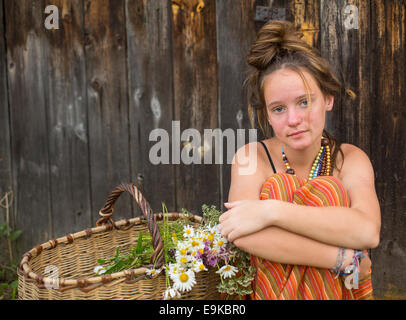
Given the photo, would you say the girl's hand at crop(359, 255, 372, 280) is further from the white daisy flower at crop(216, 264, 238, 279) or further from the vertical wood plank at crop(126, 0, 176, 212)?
the vertical wood plank at crop(126, 0, 176, 212)

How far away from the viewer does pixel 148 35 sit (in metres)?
2.34

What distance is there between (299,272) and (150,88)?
1412 mm

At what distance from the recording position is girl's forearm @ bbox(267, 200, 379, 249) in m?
1.32

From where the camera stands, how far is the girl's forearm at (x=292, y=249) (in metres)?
1.32

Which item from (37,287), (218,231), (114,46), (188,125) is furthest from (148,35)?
(37,287)

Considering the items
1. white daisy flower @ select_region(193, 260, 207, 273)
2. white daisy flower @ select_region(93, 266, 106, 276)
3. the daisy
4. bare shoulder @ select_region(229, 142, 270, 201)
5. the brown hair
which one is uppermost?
the brown hair

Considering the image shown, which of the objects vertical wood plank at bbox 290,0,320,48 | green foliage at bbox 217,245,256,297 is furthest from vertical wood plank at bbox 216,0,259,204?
green foliage at bbox 217,245,256,297

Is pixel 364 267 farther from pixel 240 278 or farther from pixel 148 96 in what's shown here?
pixel 148 96

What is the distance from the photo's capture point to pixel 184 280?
1360mm

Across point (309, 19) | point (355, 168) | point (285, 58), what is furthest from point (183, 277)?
point (309, 19)

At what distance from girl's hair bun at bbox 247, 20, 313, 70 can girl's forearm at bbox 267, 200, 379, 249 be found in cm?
65

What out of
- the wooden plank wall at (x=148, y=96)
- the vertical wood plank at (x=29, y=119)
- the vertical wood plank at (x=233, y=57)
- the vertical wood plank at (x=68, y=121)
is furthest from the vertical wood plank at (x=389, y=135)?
the vertical wood plank at (x=29, y=119)

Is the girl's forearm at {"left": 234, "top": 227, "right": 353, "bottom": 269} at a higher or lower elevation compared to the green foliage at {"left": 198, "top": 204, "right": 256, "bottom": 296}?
higher
